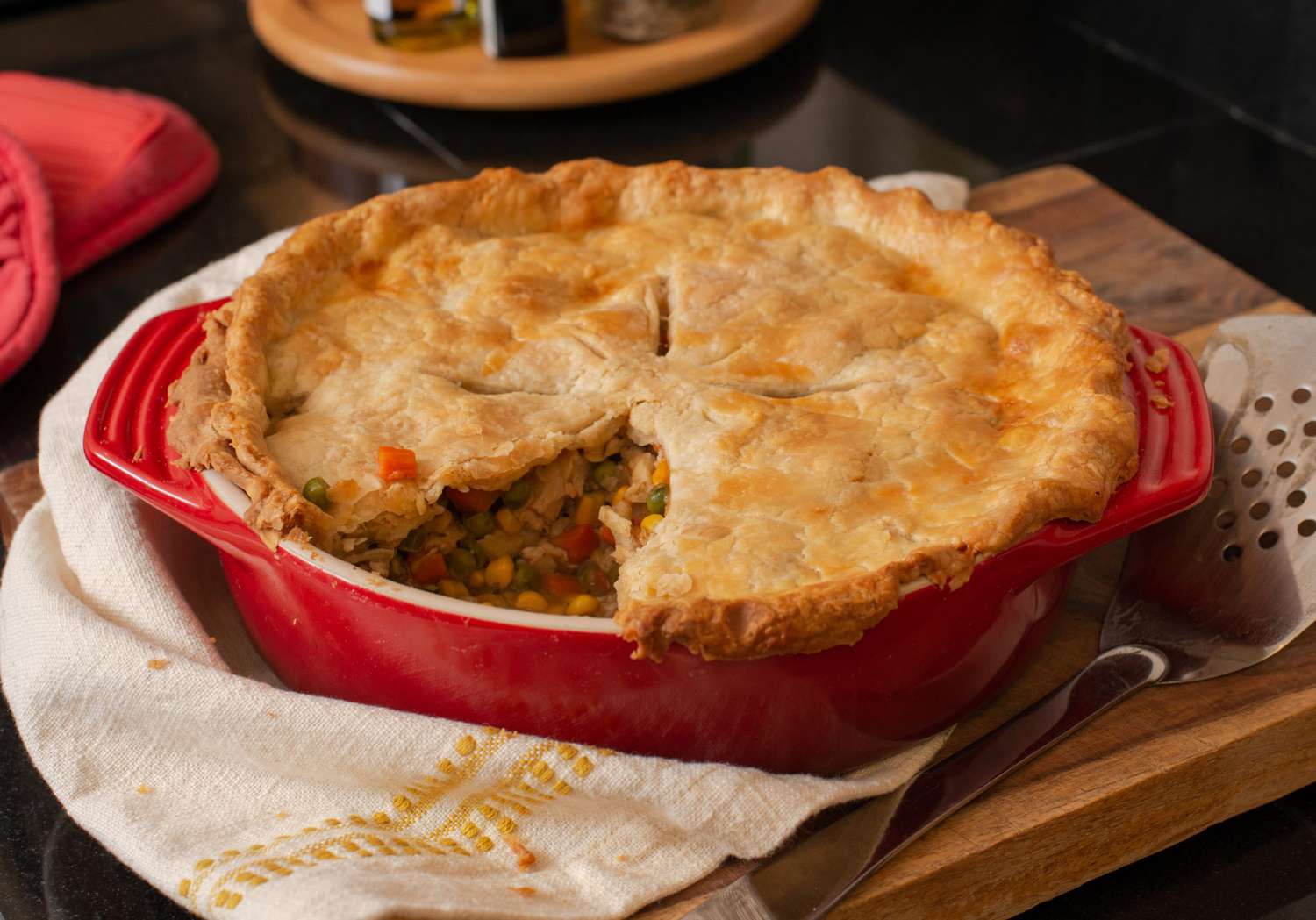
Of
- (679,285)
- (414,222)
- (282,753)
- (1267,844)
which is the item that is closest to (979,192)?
(679,285)

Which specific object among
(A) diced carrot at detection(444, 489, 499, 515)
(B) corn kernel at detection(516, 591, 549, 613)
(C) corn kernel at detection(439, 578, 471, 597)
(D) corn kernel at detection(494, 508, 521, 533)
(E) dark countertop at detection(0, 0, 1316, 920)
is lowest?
(E) dark countertop at detection(0, 0, 1316, 920)

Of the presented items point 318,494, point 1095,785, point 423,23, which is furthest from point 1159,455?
point 423,23

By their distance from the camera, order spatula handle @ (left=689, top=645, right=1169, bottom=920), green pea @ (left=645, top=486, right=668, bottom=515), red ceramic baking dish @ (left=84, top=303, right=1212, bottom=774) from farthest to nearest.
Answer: green pea @ (left=645, top=486, right=668, bottom=515)
red ceramic baking dish @ (left=84, top=303, right=1212, bottom=774)
spatula handle @ (left=689, top=645, right=1169, bottom=920)

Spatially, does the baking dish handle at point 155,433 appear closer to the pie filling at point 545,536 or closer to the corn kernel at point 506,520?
the pie filling at point 545,536

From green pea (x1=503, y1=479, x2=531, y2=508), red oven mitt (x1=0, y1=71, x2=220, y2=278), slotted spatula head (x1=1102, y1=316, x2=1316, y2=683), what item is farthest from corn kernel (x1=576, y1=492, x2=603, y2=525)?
red oven mitt (x1=0, y1=71, x2=220, y2=278)

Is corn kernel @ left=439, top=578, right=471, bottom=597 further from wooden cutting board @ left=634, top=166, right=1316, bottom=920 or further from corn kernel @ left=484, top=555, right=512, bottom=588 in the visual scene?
wooden cutting board @ left=634, top=166, right=1316, bottom=920

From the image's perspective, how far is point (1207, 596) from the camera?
2814 millimetres

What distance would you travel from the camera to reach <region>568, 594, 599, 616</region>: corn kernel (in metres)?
2.80

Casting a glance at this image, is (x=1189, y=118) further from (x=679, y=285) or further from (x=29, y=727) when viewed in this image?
(x=29, y=727)

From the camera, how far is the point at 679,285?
3182 millimetres

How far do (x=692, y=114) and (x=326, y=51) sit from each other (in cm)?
125

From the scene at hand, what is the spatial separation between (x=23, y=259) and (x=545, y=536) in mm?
2122

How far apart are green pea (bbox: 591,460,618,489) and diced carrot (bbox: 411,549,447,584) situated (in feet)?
1.12

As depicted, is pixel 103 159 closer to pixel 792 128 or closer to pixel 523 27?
pixel 523 27
